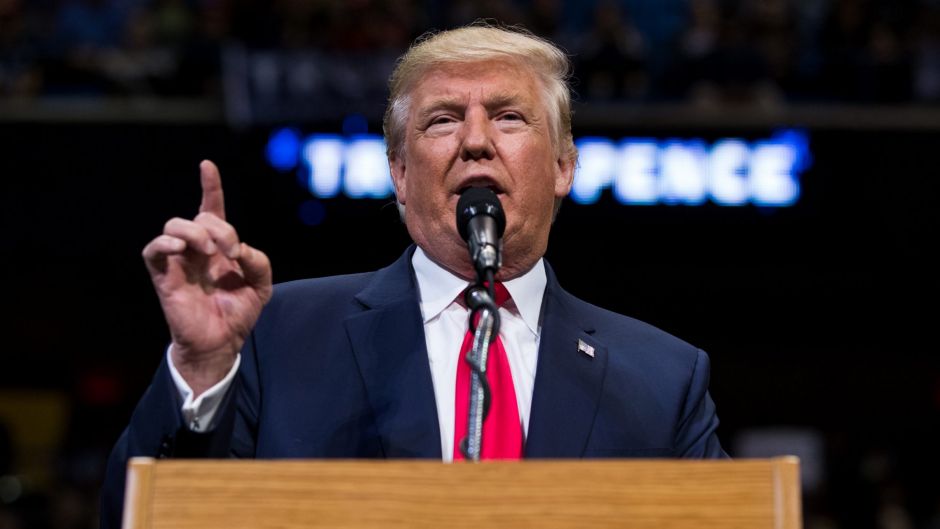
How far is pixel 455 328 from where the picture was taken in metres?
2.03

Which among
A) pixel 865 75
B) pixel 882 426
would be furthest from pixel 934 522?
pixel 865 75

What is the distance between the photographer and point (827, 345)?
7340mm

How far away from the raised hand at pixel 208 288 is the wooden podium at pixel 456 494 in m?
0.29

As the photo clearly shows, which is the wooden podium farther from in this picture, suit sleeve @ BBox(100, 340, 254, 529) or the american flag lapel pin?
the american flag lapel pin

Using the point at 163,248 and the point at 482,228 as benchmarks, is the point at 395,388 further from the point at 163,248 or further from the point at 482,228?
the point at 163,248

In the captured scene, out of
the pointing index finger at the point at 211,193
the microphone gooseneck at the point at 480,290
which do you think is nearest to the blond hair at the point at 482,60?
the microphone gooseneck at the point at 480,290

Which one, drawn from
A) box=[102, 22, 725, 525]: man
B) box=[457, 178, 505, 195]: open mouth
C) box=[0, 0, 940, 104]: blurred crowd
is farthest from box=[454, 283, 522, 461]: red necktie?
box=[0, 0, 940, 104]: blurred crowd

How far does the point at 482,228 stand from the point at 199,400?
45 centimetres

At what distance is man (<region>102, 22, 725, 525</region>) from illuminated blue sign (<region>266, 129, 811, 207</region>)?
4144mm

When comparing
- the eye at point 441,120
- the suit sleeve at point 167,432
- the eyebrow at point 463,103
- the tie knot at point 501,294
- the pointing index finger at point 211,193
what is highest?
the eyebrow at point 463,103

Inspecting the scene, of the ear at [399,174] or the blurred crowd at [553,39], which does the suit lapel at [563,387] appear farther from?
the blurred crowd at [553,39]

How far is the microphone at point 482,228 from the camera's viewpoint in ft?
5.49

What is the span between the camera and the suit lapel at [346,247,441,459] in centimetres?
183

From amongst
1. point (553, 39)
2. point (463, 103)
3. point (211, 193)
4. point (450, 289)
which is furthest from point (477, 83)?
point (553, 39)
